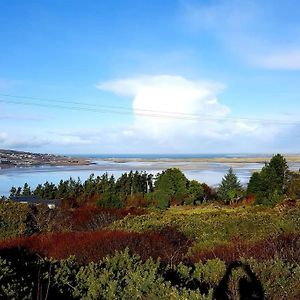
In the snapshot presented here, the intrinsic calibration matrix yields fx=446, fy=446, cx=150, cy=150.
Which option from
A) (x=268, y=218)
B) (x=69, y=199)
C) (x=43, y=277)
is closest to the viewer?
(x=43, y=277)

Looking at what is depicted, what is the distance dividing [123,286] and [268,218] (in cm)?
1729

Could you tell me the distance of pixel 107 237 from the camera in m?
13.5

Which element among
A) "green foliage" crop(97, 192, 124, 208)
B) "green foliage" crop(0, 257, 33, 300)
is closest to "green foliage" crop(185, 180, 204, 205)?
"green foliage" crop(97, 192, 124, 208)

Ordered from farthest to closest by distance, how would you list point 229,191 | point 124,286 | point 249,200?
point 229,191, point 249,200, point 124,286

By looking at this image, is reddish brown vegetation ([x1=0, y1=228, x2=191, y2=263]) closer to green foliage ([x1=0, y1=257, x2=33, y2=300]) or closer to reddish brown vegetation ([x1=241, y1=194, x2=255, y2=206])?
green foliage ([x1=0, y1=257, x2=33, y2=300])

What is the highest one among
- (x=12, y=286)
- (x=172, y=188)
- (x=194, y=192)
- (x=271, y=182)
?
(x=12, y=286)

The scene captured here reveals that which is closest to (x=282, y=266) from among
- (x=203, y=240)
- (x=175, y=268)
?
(x=175, y=268)

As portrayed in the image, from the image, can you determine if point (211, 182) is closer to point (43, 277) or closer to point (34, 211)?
point (34, 211)

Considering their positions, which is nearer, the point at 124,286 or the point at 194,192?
the point at 124,286

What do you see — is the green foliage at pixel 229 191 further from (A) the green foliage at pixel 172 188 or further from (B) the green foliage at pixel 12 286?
(B) the green foliage at pixel 12 286

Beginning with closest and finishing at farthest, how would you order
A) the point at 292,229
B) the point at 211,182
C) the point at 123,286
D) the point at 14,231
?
the point at 123,286
the point at 292,229
the point at 14,231
the point at 211,182

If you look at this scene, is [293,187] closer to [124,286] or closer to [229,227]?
[229,227]

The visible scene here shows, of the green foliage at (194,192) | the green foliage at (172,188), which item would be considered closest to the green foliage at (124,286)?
the green foliage at (172,188)

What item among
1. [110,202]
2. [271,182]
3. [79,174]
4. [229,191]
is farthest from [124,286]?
[79,174]
